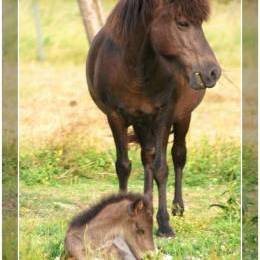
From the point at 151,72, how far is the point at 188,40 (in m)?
0.88

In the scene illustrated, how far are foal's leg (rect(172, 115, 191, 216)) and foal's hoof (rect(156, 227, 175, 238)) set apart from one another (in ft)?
2.68

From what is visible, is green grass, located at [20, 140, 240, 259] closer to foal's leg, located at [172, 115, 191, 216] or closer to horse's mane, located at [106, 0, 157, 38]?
foal's leg, located at [172, 115, 191, 216]

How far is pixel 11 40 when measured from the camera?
6.52 meters

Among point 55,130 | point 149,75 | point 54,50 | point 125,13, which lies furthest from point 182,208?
point 54,50

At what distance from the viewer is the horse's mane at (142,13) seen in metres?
6.27

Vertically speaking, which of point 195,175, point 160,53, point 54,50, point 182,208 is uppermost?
point 160,53

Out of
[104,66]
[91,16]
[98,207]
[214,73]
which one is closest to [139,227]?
[98,207]

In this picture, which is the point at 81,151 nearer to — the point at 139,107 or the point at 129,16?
the point at 139,107

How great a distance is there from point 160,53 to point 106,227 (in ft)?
5.04

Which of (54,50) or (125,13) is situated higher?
(125,13)

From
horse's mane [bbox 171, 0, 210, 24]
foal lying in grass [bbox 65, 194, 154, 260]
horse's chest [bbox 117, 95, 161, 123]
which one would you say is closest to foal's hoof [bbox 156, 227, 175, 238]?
horse's chest [bbox 117, 95, 161, 123]

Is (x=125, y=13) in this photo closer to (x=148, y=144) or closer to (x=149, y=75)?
(x=149, y=75)

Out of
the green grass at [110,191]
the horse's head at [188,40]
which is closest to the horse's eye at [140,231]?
the green grass at [110,191]

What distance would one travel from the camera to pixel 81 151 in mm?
10000
